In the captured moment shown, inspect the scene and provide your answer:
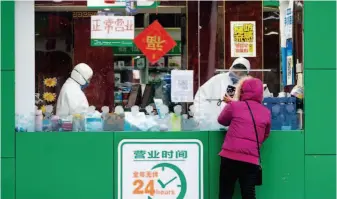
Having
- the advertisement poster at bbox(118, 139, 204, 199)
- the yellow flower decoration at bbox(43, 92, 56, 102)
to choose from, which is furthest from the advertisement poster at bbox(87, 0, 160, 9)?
the advertisement poster at bbox(118, 139, 204, 199)

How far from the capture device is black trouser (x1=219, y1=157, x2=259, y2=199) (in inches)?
250

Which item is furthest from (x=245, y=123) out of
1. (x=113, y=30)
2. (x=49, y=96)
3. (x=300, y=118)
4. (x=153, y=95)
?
(x=49, y=96)

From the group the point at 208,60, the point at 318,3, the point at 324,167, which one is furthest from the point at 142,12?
the point at 324,167

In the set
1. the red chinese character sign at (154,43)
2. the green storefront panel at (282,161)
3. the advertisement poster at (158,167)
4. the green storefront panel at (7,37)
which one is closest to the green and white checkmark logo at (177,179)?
the advertisement poster at (158,167)

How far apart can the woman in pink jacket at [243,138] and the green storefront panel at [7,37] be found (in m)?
2.29

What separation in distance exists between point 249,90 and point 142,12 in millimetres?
1557

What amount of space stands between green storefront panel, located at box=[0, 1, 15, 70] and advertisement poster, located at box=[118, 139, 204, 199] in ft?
4.77

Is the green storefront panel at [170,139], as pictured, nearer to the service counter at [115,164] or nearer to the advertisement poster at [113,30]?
the service counter at [115,164]

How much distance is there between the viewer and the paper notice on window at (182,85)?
7.23 meters

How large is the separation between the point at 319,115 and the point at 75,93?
8.71 feet

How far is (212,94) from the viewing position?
285 inches

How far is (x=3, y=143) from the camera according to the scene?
682 cm

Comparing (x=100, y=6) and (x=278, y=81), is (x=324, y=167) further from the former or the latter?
(x=100, y=6)

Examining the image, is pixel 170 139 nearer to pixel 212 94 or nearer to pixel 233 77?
pixel 212 94
